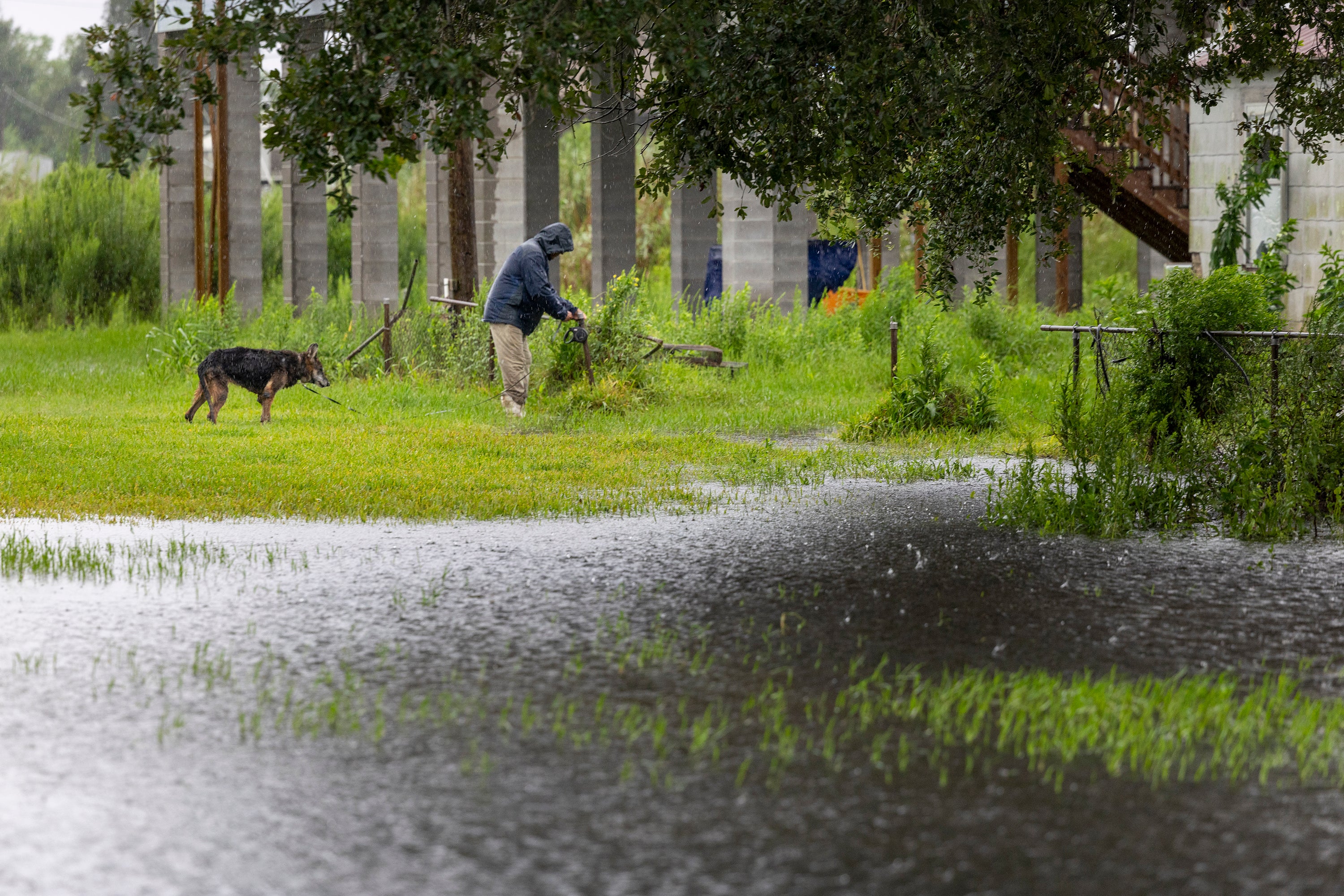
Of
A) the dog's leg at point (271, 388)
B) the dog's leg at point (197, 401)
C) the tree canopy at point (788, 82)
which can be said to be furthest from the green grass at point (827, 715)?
the dog's leg at point (197, 401)

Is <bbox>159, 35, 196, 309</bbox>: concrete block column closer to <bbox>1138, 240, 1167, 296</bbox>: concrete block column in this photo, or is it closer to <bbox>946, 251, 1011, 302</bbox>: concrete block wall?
<bbox>946, 251, 1011, 302</bbox>: concrete block wall

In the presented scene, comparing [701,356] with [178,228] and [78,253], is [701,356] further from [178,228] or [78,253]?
[78,253]

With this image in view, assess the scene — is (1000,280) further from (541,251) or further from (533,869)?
(533,869)

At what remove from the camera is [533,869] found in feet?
14.4

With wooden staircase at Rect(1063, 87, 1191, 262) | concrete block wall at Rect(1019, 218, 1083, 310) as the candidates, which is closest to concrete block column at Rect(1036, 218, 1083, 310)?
concrete block wall at Rect(1019, 218, 1083, 310)

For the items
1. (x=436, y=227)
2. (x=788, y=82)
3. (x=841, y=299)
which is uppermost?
(x=436, y=227)

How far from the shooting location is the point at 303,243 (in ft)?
110

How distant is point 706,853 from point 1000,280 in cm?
Result: 3058

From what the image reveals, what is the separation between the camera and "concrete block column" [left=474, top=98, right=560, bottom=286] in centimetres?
3011

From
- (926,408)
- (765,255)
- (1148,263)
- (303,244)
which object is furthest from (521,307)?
(1148,263)

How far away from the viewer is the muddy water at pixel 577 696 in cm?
445

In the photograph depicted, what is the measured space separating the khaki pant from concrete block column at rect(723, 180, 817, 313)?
30.5ft

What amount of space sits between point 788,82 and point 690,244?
26291 mm

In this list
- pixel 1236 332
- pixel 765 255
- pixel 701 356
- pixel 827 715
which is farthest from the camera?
pixel 765 255
